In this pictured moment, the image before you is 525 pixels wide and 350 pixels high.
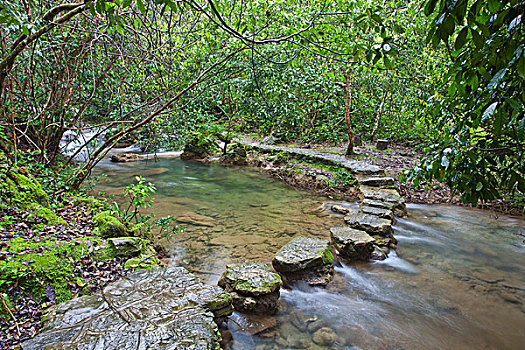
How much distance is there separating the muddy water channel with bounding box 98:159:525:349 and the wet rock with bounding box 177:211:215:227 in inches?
0.9

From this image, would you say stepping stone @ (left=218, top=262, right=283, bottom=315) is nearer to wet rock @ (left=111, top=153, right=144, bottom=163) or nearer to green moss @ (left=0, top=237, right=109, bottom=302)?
green moss @ (left=0, top=237, right=109, bottom=302)

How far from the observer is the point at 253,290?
10.2ft

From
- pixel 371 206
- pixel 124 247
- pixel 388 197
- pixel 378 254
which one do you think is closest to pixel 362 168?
pixel 388 197

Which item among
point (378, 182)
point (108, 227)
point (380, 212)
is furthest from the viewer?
point (378, 182)

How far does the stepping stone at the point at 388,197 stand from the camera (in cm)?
631

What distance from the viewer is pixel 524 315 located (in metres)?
3.21

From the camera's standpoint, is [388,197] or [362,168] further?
[362,168]

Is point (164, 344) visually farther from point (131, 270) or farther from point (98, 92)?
point (98, 92)

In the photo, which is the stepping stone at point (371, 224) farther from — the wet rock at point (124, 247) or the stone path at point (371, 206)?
the wet rock at point (124, 247)

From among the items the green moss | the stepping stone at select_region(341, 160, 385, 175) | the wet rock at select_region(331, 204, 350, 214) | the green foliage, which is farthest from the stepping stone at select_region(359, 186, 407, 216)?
the green moss

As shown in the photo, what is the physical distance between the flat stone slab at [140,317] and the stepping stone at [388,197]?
15.7 ft

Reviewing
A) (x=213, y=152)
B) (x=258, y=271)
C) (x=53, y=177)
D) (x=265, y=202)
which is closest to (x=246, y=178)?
(x=265, y=202)

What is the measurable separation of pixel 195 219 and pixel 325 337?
3.93 meters

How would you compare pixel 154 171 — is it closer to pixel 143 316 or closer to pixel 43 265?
pixel 43 265
